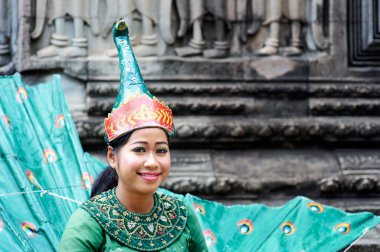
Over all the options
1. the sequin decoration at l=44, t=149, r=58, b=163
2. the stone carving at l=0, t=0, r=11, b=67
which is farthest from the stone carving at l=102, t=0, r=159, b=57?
the sequin decoration at l=44, t=149, r=58, b=163

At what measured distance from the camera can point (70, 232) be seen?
2.29 metres

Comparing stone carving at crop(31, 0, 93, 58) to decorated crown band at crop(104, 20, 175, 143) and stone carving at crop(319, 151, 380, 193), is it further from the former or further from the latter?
decorated crown band at crop(104, 20, 175, 143)

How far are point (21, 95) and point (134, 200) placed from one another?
1270mm

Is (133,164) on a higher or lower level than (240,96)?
higher

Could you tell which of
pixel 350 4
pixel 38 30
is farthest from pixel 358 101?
pixel 38 30

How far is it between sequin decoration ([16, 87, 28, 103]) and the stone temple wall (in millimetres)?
1240

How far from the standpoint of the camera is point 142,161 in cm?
235

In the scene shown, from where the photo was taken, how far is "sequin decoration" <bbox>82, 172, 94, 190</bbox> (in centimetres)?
315

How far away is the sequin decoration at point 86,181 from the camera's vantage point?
315cm

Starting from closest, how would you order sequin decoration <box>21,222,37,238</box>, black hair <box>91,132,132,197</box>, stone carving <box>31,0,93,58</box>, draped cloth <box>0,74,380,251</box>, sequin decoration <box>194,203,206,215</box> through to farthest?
black hair <box>91,132,132,197</box> → sequin decoration <box>21,222,37,238</box> → draped cloth <box>0,74,380,251</box> → sequin decoration <box>194,203,206,215</box> → stone carving <box>31,0,93,58</box>

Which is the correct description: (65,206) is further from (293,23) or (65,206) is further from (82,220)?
(293,23)

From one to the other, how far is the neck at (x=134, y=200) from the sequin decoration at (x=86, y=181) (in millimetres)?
732

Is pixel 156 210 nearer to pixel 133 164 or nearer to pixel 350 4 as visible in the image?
pixel 133 164

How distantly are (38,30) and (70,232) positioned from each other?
272 centimetres
